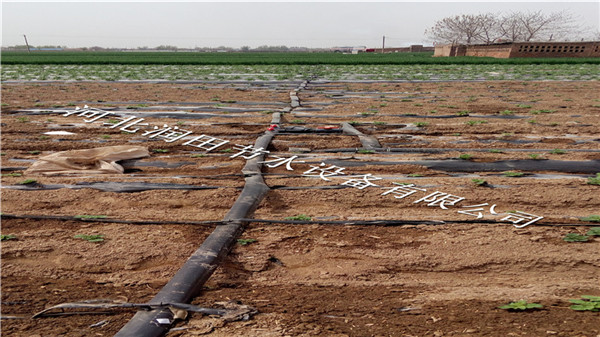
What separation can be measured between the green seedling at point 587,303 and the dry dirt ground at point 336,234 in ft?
0.15

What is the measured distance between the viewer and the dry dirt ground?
2.44 m

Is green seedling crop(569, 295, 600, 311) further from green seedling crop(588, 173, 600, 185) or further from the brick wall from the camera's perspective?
the brick wall

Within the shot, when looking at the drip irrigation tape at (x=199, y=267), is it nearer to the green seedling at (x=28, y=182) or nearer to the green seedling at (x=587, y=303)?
the green seedling at (x=587, y=303)

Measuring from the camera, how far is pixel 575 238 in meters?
3.41

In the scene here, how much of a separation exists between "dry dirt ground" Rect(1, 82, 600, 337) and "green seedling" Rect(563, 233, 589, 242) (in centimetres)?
6

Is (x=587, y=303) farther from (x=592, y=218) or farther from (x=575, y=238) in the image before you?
(x=592, y=218)

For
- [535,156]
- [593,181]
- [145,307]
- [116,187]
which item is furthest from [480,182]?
[116,187]

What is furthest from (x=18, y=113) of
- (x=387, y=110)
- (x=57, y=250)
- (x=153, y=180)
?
(x=387, y=110)

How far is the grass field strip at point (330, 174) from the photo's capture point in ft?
12.9

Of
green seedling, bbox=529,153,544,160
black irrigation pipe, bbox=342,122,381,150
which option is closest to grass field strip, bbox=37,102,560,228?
black irrigation pipe, bbox=342,122,381,150

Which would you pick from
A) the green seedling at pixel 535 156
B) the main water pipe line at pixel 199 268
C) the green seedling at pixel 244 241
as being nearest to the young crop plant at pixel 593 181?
the green seedling at pixel 535 156

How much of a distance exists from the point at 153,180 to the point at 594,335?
4404 mm

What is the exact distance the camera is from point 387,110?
976cm

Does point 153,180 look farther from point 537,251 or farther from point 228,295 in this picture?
point 537,251
